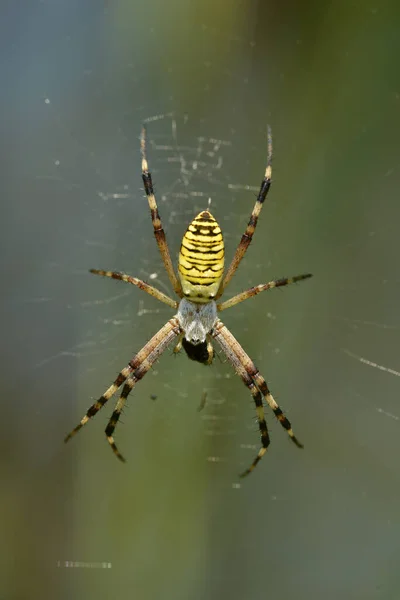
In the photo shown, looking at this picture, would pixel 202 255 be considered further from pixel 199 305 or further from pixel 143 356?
pixel 143 356

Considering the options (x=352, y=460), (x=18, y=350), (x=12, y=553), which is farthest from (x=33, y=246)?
(x=352, y=460)

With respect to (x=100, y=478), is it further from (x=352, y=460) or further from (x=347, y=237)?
(x=347, y=237)

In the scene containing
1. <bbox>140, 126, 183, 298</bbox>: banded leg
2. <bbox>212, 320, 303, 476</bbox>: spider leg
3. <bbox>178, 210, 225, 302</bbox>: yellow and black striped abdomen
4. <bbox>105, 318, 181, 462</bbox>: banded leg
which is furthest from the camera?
<bbox>212, 320, 303, 476</bbox>: spider leg

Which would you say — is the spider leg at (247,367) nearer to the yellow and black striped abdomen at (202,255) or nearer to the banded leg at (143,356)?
the banded leg at (143,356)

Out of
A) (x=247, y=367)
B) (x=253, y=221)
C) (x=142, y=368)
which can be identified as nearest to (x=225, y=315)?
(x=247, y=367)

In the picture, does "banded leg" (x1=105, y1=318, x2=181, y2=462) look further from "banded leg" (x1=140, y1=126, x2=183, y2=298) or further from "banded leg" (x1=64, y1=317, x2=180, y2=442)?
"banded leg" (x1=140, y1=126, x2=183, y2=298)

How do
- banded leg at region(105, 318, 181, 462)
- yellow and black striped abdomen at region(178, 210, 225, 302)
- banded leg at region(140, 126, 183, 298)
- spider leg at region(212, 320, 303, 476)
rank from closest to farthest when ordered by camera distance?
yellow and black striped abdomen at region(178, 210, 225, 302)
banded leg at region(140, 126, 183, 298)
banded leg at region(105, 318, 181, 462)
spider leg at region(212, 320, 303, 476)

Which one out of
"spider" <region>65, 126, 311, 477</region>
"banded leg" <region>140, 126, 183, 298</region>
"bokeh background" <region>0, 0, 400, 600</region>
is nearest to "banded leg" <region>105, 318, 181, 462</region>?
"spider" <region>65, 126, 311, 477</region>
